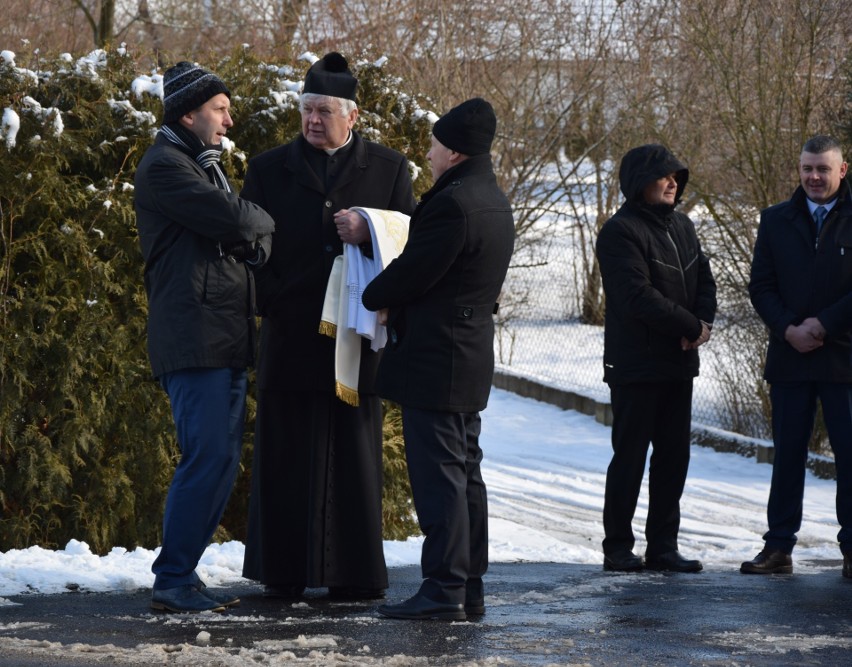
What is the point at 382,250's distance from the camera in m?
5.54

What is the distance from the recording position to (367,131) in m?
7.29

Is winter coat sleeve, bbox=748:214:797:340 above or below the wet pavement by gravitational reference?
above

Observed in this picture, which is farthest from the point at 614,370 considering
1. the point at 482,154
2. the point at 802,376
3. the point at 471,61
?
the point at 471,61

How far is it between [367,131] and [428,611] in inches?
121

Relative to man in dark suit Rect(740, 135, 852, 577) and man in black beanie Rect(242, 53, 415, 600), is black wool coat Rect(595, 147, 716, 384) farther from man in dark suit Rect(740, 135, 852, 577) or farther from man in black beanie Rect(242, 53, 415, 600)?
man in black beanie Rect(242, 53, 415, 600)

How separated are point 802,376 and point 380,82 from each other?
2.74 meters

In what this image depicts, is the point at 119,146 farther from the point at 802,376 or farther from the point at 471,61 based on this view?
the point at 471,61

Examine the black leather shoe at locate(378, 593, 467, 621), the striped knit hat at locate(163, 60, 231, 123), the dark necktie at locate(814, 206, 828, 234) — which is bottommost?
the black leather shoe at locate(378, 593, 467, 621)

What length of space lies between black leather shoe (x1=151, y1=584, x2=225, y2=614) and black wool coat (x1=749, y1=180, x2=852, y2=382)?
3.15 m

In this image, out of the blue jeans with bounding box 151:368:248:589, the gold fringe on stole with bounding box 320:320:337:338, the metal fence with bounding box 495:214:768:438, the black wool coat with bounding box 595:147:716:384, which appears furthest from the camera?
the metal fence with bounding box 495:214:768:438

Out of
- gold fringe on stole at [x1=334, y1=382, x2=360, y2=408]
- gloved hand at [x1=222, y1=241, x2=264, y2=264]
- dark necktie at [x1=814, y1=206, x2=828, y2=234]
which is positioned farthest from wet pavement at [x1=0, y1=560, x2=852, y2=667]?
dark necktie at [x1=814, y1=206, x2=828, y2=234]

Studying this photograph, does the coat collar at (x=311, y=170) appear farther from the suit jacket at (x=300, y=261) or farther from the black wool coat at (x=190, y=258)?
the black wool coat at (x=190, y=258)

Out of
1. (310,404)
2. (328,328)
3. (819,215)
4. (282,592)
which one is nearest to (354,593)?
(282,592)

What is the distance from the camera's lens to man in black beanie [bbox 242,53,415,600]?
5660 millimetres
